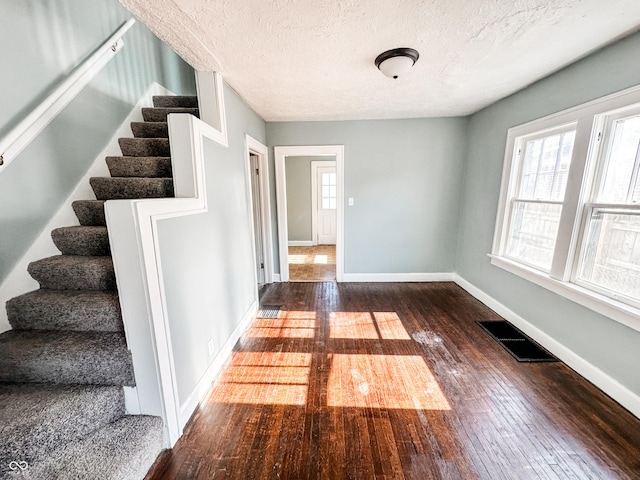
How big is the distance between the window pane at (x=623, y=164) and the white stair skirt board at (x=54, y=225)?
384cm

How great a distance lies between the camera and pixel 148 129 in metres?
2.35

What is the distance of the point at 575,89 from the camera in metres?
1.87

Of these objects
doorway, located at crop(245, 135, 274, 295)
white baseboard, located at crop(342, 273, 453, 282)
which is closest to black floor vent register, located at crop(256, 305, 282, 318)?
doorway, located at crop(245, 135, 274, 295)

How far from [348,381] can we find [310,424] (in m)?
0.44

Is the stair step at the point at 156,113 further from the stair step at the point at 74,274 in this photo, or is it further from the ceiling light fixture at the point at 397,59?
the ceiling light fixture at the point at 397,59

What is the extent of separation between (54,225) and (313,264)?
361 centimetres

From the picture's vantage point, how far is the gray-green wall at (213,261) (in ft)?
4.69

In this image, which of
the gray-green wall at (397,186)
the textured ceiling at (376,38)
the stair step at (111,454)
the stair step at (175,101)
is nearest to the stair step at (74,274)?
the stair step at (111,454)

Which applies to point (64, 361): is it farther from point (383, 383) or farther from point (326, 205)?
point (326, 205)

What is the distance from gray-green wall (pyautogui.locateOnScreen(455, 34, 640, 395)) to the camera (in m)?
1.58

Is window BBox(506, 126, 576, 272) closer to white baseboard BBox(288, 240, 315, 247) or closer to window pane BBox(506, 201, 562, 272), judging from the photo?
window pane BBox(506, 201, 562, 272)

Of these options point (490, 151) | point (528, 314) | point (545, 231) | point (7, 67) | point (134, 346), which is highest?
point (7, 67)

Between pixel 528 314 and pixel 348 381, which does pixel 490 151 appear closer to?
pixel 528 314

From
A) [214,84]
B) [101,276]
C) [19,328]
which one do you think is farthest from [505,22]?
[19,328]
